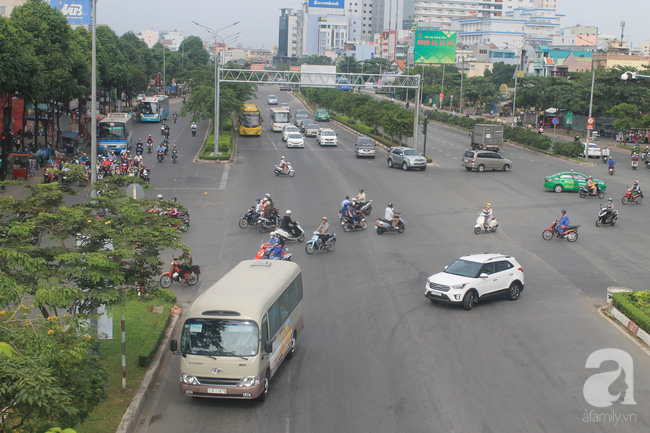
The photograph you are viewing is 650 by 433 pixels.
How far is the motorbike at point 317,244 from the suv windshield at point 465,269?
6154 mm

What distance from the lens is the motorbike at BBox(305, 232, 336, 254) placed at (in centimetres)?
2380

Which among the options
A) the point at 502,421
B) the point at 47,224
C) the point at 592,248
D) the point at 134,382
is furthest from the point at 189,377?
the point at 592,248

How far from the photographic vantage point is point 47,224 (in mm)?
11953

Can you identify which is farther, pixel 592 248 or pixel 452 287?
pixel 592 248

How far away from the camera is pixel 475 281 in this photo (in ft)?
59.2

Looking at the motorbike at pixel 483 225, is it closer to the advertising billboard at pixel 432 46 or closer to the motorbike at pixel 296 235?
the motorbike at pixel 296 235

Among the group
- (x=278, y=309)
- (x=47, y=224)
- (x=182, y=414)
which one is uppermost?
(x=47, y=224)

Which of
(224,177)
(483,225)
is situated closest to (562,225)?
(483,225)

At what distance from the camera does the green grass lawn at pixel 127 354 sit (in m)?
11.1

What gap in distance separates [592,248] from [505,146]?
3989 centimetres

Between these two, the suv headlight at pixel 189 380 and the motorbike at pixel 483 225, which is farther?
the motorbike at pixel 483 225

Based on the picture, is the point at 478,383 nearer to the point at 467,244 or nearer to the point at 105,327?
the point at 105,327

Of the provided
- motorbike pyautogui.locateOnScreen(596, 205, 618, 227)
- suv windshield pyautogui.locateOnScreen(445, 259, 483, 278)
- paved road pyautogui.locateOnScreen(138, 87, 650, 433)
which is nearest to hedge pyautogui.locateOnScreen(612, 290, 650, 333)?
paved road pyautogui.locateOnScreen(138, 87, 650, 433)

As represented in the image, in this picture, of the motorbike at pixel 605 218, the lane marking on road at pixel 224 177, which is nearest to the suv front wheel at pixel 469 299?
the motorbike at pixel 605 218
